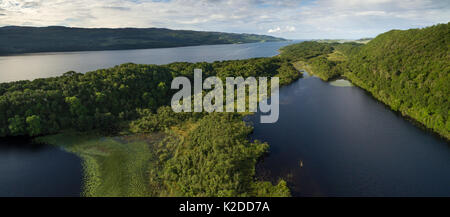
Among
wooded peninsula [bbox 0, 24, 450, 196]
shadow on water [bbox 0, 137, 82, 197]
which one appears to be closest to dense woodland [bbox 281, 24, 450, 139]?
wooded peninsula [bbox 0, 24, 450, 196]

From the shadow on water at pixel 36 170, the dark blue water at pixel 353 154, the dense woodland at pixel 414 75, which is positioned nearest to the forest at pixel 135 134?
the shadow on water at pixel 36 170

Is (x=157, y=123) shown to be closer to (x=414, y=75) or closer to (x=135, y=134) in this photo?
(x=135, y=134)

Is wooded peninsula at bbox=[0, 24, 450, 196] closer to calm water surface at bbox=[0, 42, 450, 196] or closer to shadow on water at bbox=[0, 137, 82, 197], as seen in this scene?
shadow on water at bbox=[0, 137, 82, 197]

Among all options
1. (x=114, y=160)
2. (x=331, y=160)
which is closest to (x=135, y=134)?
(x=114, y=160)

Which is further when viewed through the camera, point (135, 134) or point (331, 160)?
point (135, 134)

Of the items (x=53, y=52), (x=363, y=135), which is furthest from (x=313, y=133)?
(x=53, y=52)

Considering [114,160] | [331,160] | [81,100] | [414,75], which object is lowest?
[114,160]
